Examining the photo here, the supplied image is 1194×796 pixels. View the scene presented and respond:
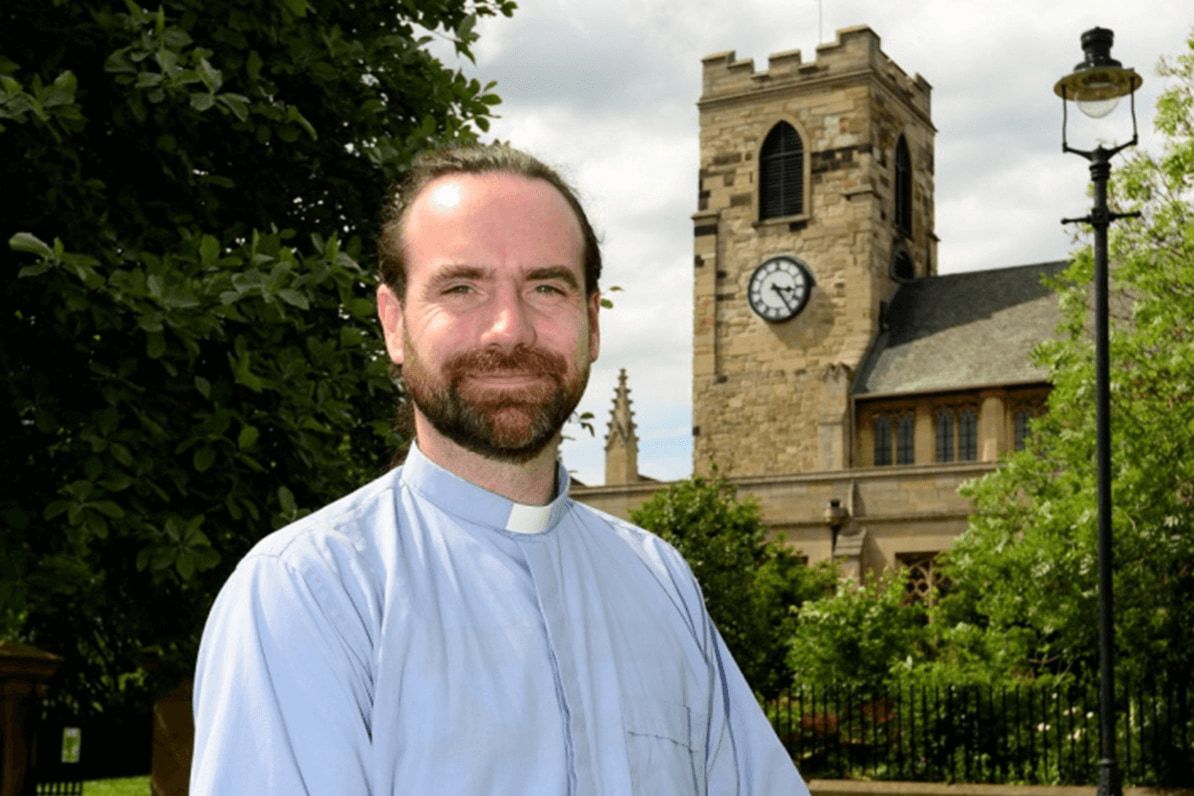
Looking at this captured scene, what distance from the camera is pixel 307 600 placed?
6.36ft

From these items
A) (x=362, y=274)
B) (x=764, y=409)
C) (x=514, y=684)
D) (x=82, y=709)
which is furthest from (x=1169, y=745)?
(x=764, y=409)

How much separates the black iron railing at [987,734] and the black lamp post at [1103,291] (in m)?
2.72

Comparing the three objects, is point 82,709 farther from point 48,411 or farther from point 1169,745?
point 1169,745

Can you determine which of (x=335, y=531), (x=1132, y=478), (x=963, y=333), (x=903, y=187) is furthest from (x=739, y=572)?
(x=335, y=531)

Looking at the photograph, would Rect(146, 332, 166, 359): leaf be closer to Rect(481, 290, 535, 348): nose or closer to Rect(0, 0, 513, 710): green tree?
Rect(0, 0, 513, 710): green tree

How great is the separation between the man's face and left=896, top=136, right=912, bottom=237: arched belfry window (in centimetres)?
4497

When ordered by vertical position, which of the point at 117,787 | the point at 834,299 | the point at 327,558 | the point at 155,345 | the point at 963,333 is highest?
the point at 834,299

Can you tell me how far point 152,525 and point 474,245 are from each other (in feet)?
13.9

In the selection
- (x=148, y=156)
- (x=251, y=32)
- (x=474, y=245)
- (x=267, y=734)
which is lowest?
(x=267, y=734)

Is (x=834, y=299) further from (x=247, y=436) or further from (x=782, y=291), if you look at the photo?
(x=247, y=436)

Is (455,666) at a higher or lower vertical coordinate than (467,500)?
lower

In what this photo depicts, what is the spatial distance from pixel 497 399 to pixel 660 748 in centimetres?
56

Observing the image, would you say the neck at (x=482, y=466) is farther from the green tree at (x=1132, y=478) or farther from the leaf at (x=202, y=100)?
the green tree at (x=1132, y=478)

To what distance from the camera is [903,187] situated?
4638 cm
